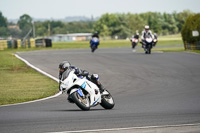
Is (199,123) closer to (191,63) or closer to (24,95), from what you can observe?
(24,95)

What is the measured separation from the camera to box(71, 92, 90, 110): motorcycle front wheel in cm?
1098

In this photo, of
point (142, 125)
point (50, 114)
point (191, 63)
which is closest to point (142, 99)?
point (50, 114)

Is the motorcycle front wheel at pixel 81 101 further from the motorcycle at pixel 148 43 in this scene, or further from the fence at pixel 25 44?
the fence at pixel 25 44

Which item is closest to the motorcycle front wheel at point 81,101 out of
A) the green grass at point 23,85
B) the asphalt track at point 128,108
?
the asphalt track at point 128,108

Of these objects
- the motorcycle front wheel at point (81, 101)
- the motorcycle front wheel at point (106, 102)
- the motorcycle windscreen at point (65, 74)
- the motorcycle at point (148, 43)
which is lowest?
the motorcycle at point (148, 43)

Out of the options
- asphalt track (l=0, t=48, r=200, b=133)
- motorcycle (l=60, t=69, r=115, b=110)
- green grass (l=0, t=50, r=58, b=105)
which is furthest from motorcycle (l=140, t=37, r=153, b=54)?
motorcycle (l=60, t=69, r=115, b=110)

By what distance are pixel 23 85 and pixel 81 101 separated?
8622 mm

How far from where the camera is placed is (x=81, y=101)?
1117 cm

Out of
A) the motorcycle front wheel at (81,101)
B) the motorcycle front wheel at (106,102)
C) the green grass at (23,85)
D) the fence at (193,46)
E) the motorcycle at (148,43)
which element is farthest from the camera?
the fence at (193,46)

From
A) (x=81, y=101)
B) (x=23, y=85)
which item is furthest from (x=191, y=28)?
(x=81, y=101)

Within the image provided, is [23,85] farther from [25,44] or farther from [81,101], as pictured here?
[25,44]

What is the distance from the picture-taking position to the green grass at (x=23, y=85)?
1574cm

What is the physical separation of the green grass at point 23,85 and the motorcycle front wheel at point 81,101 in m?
3.92

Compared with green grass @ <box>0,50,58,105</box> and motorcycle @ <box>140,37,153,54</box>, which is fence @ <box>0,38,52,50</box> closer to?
motorcycle @ <box>140,37,153,54</box>
